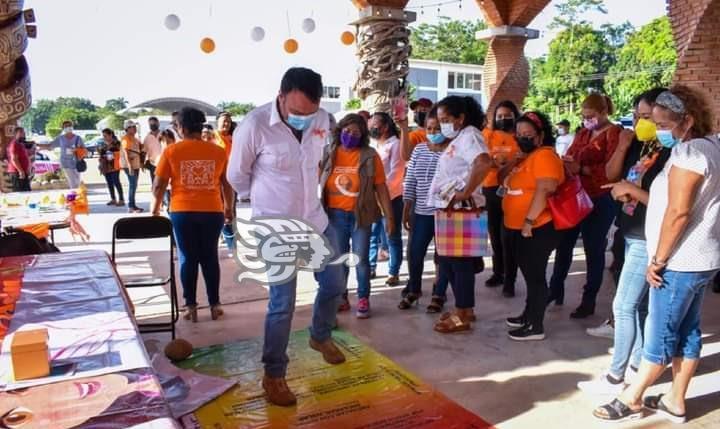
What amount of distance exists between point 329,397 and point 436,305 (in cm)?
158

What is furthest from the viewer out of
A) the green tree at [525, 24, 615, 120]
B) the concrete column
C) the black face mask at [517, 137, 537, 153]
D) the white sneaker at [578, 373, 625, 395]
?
the green tree at [525, 24, 615, 120]

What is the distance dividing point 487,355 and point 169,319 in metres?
2.31

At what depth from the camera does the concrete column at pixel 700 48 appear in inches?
232

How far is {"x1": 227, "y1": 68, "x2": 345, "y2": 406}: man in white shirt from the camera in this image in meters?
2.65

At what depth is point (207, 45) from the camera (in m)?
10.1

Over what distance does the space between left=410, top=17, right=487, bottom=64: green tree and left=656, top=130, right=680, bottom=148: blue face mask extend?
50.0 m

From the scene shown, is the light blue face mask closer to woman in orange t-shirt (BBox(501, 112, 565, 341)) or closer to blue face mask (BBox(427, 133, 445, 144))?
blue face mask (BBox(427, 133, 445, 144))

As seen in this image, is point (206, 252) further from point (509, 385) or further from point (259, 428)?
point (509, 385)

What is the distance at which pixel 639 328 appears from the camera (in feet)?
9.59

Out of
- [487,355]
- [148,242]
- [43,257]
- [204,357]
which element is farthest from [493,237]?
[148,242]

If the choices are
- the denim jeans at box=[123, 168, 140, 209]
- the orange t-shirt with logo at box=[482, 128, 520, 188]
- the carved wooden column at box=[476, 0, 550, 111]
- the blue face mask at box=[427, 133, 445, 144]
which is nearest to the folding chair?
the blue face mask at box=[427, 133, 445, 144]

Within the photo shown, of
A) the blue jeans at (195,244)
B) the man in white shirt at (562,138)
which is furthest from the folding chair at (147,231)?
the man in white shirt at (562,138)

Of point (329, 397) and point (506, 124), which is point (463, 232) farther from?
point (329, 397)

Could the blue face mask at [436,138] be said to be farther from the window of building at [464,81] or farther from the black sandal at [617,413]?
the window of building at [464,81]
